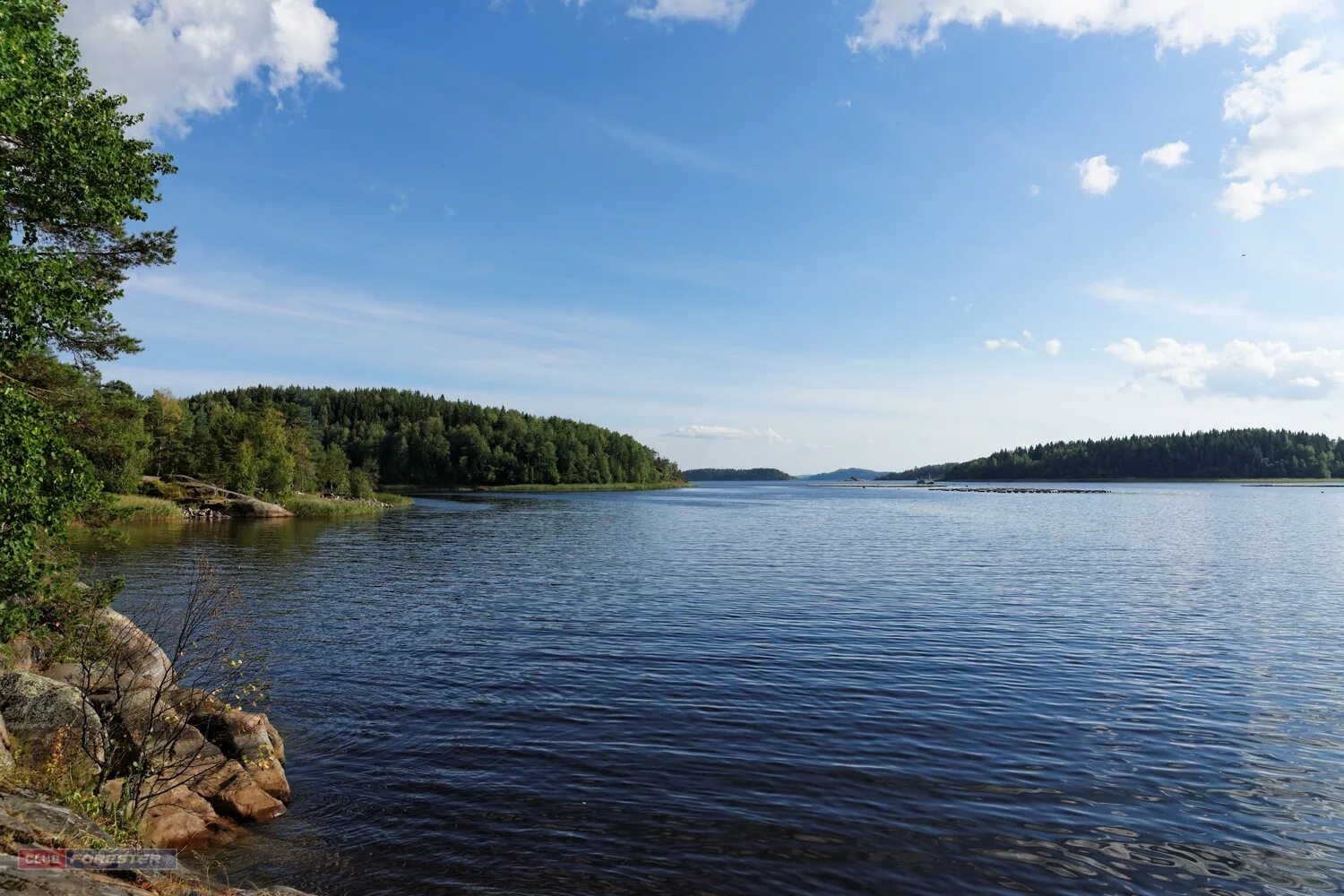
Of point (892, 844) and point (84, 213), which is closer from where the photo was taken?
point (892, 844)

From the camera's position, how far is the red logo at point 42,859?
26.6 feet

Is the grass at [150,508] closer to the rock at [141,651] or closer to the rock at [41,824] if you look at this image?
the rock at [141,651]

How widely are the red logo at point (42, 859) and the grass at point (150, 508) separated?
8267cm

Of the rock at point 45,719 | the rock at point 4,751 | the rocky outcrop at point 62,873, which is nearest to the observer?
the rocky outcrop at point 62,873

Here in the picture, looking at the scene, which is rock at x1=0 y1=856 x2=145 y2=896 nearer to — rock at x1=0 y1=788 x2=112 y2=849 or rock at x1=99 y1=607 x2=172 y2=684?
rock at x1=0 y1=788 x2=112 y2=849

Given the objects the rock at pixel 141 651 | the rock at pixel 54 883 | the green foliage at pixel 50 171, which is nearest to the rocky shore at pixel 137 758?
the rock at pixel 141 651

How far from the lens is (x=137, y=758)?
14.6 meters

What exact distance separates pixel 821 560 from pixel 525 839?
1621 inches

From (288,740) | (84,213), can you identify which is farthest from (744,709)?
(84,213)

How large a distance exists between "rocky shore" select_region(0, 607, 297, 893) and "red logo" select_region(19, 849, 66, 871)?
1.33 feet

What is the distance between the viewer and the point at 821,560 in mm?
51844

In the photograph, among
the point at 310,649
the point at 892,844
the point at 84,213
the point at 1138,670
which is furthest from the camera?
the point at 310,649

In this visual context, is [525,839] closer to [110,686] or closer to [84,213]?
[110,686]

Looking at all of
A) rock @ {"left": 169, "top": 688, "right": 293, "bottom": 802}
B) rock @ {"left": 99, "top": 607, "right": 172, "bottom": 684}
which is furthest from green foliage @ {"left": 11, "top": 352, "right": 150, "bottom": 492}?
rock @ {"left": 169, "top": 688, "right": 293, "bottom": 802}
